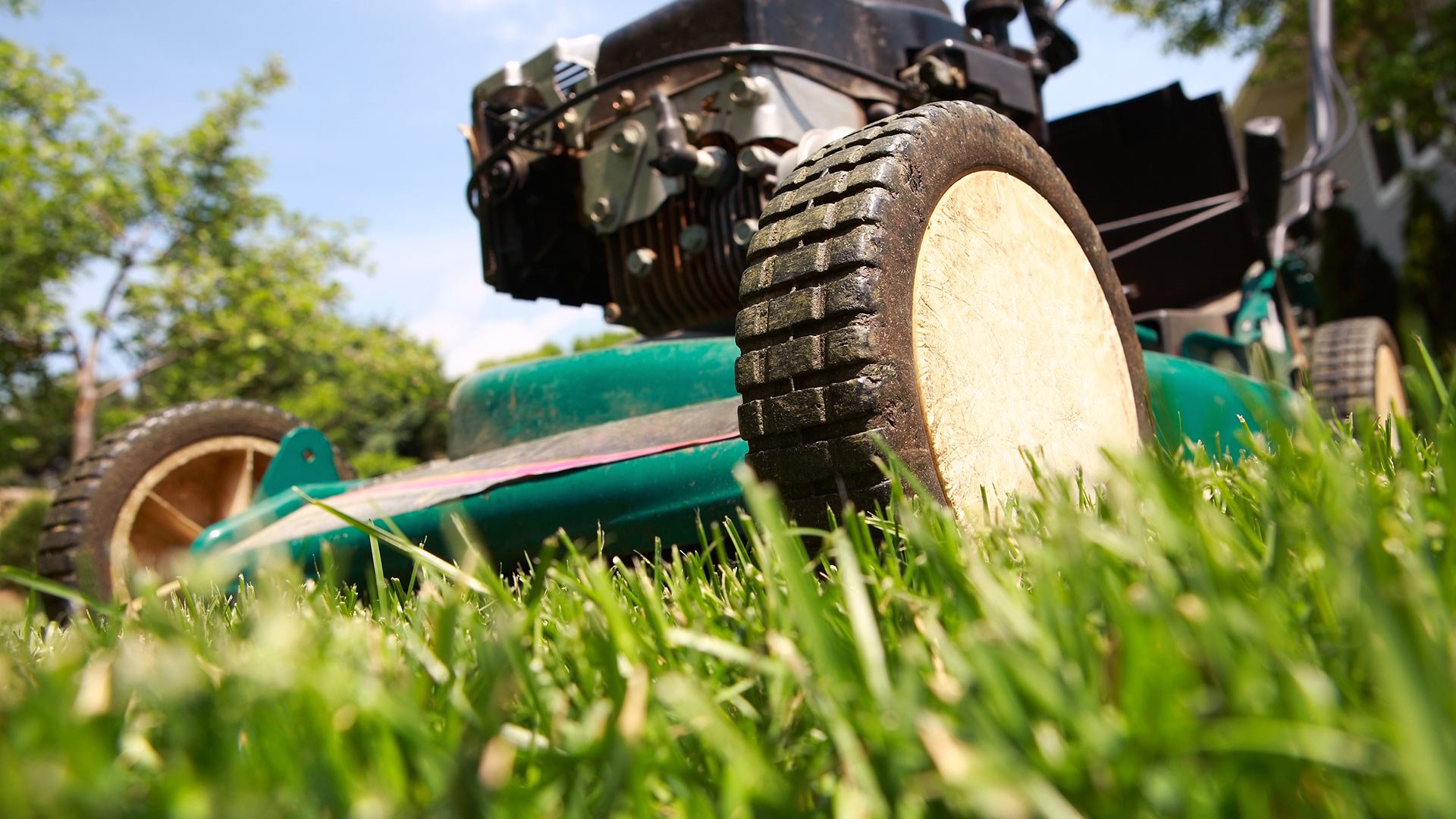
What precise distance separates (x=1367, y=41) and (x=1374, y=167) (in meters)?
3.86

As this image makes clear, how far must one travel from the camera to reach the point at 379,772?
23.4 inches

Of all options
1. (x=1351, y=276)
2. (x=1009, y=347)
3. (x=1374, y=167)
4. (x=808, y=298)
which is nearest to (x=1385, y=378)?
(x=1009, y=347)

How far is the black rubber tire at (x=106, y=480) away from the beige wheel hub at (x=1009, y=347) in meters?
2.18

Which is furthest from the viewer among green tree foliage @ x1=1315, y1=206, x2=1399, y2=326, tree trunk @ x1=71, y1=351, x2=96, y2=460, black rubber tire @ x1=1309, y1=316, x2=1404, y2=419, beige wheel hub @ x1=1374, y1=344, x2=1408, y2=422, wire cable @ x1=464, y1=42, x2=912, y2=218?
green tree foliage @ x1=1315, y1=206, x2=1399, y2=326

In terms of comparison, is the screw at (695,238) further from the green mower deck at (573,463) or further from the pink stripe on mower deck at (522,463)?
the pink stripe on mower deck at (522,463)

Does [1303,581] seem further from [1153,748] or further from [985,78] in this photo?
[985,78]

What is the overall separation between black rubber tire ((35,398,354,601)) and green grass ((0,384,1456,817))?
2166mm

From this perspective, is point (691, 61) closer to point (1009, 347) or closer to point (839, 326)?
point (1009, 347)

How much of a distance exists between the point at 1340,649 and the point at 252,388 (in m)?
14.1

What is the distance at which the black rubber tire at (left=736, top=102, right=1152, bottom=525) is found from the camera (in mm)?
1418

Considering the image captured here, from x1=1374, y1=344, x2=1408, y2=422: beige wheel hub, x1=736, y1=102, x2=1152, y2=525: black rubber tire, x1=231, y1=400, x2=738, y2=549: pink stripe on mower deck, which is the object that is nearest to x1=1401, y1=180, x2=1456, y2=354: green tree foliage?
x1=1374, y1=344, x2=1408, y2=422: beige wheel hub

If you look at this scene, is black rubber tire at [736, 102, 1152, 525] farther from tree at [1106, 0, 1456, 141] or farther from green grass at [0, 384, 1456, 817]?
tree at [1106, 0, 1456, 141]

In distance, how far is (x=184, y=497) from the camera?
331 centimetres

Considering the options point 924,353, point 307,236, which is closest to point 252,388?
point 307,236
